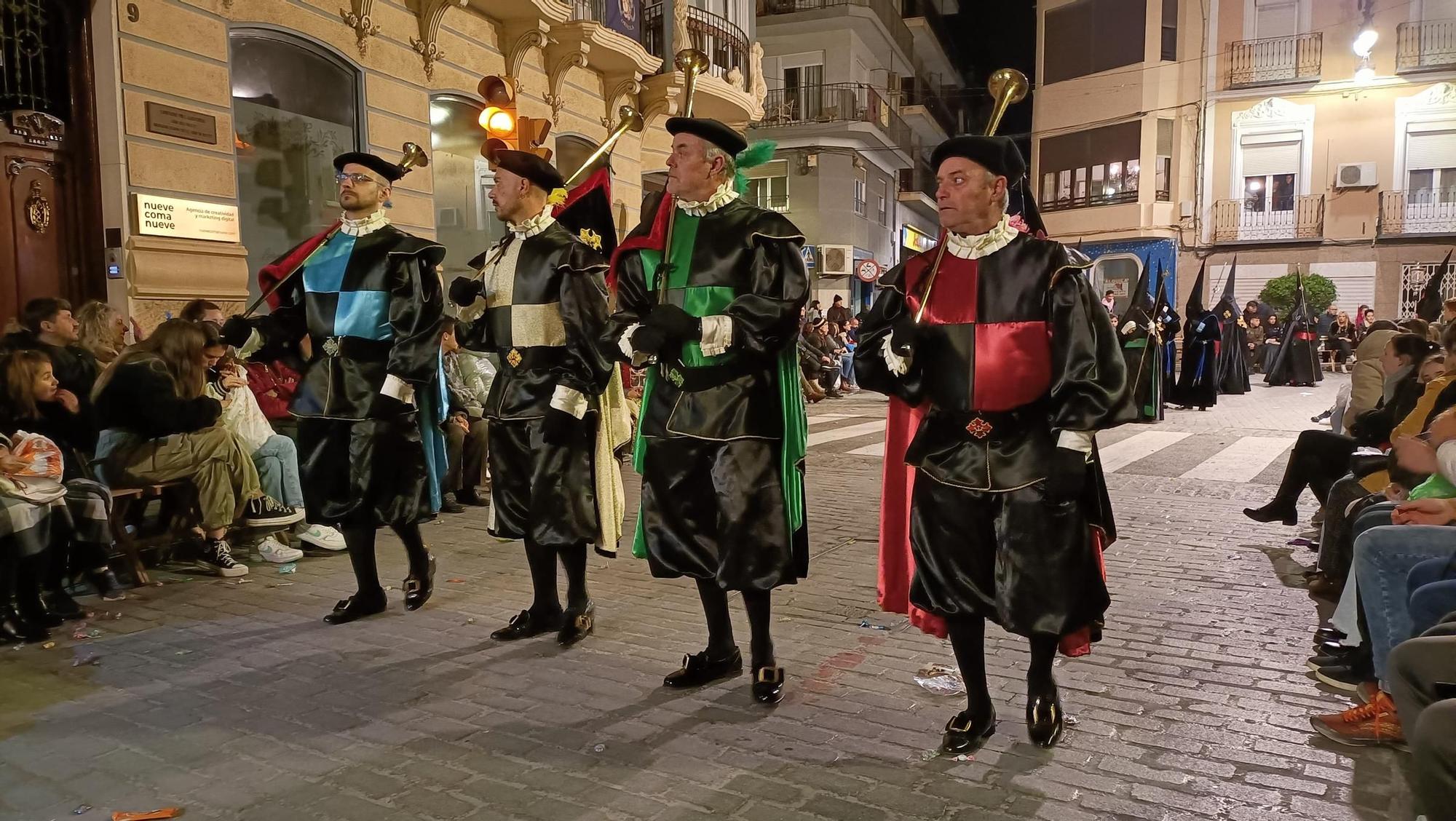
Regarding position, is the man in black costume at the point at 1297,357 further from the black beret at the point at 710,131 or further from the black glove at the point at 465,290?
the black glove at the point at 465,290

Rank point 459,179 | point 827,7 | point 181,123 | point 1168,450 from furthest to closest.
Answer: point 827,7 < point 459,179 < point 1168,450 < point 181,123

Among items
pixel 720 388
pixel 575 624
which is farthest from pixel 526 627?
pixel 720 388

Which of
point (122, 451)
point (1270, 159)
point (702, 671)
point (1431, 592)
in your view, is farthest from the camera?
point (1270, 159)

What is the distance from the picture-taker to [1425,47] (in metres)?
27.7

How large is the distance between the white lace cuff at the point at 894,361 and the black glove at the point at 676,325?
26.9 inches

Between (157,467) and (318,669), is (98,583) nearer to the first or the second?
(157,467)

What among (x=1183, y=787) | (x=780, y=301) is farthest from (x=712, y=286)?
(x=1183, y=787)

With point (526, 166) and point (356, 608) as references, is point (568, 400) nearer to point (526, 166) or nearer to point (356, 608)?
point (526, 166)

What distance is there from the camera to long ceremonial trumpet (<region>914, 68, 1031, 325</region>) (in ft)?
10.5

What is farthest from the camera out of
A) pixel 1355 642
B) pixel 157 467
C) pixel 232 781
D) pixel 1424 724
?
pixel 157 467

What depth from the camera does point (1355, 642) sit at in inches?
153

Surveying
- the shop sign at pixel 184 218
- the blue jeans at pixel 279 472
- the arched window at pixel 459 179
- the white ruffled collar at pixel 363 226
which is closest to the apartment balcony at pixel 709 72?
the arched window at pixel 459 179

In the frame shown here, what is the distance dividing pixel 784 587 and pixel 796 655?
1202 mm

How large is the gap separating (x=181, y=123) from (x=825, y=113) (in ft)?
72.4
